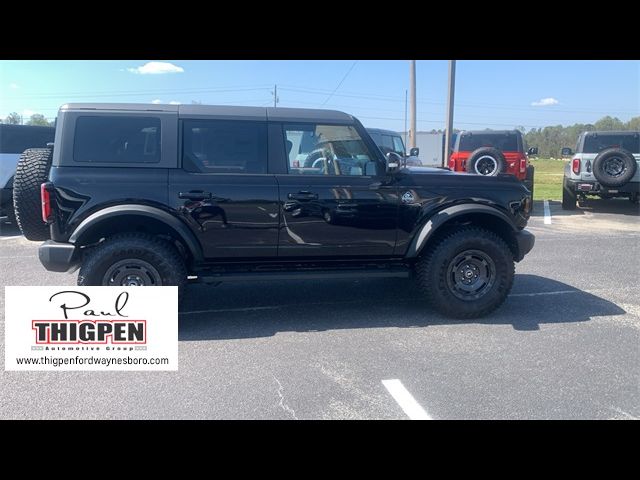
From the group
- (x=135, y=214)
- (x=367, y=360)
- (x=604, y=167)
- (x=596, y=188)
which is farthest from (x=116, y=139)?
(x=596, y=188)

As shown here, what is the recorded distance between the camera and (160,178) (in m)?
4.17

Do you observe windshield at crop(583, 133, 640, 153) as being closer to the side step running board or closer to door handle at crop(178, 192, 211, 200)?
the side step running board

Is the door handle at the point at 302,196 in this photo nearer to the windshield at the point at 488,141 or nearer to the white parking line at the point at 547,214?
the white parking line at the point at 547,214

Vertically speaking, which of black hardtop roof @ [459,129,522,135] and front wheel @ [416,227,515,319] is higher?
black hardtop roof @ [459,129,522,135]

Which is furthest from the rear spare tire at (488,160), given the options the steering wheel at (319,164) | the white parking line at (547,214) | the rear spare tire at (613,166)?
the steering wheel at (319,164)

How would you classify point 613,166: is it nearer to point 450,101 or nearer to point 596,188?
point 596,188

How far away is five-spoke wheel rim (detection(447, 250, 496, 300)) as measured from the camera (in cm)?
462

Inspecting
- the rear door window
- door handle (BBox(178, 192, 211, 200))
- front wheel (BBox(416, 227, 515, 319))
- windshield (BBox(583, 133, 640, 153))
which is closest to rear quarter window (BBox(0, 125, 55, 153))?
the rear door window

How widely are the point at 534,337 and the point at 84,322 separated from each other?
3.87m

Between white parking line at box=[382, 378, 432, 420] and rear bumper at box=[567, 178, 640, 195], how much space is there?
1001 cm

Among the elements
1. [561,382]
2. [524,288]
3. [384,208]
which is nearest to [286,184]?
[384,208]

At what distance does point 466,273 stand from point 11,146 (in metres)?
9.68

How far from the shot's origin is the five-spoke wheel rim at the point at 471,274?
4621mm

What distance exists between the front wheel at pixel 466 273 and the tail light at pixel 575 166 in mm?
8585
